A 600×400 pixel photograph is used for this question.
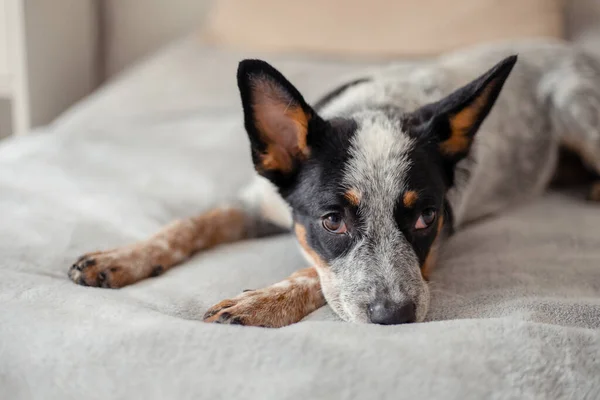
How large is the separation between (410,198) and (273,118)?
0.49 metres

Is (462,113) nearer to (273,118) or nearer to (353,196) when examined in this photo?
(353,196)

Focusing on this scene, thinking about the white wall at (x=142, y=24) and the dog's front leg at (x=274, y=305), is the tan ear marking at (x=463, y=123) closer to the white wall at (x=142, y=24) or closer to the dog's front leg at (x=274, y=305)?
the dog's front leg at (x=274, y=305)

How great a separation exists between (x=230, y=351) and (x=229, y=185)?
1.52 meters

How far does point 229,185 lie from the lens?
284cm

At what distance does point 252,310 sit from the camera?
5.43 feet

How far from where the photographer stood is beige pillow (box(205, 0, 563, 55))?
140 inches

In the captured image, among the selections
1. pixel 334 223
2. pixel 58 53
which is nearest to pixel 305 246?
pixel 334 223

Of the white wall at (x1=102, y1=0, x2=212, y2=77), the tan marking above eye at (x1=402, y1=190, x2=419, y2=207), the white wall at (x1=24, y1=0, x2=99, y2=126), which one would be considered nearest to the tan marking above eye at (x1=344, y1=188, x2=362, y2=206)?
the tan marking above eye at (x1=402, y1=190, x2=419, y2=207)

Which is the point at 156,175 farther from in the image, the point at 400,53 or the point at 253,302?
the point at 400,53

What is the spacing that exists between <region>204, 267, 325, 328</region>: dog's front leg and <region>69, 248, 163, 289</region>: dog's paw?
387 mm

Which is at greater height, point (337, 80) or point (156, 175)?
point (337, 80)

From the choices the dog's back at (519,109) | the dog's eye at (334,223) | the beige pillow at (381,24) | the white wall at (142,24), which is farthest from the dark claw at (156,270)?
the white wall at (142,24)

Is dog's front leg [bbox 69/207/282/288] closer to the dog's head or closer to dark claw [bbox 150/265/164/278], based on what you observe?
dark claw [bbox 150/265/164/278]

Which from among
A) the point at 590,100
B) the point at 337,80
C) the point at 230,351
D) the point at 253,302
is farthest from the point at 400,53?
the point at 230,351
